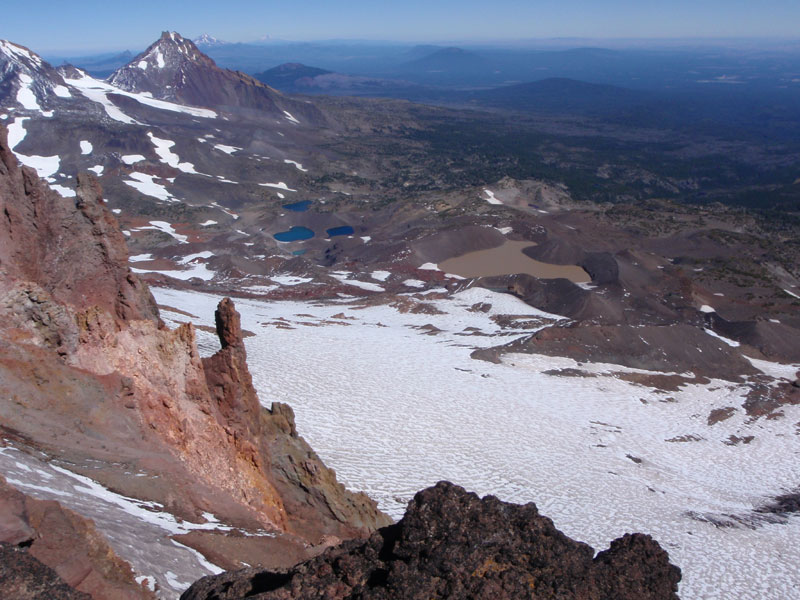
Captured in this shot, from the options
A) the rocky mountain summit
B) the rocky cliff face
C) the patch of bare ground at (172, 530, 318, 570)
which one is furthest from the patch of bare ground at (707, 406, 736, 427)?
the rocky mountain summit

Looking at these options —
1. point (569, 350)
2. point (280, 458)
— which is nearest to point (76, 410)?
point (280, 458)

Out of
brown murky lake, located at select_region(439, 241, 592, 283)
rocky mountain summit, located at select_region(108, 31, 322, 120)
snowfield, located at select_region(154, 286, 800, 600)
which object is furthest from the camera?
rocky mountain summit, located at select_region(108, 31, 322, 120)

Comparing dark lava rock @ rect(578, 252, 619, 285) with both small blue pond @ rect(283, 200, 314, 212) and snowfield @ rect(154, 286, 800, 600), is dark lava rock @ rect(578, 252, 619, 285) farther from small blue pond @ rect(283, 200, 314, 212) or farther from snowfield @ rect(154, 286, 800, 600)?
small blue pond @ rect(283, 200, 314, 212)

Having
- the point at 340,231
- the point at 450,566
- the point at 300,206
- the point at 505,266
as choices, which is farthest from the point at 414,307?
the point at 300,206

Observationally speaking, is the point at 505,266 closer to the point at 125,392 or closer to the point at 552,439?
the point at 552,439

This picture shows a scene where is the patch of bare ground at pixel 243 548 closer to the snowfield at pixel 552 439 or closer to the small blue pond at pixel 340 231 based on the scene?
the snowfield at pixel 552 439

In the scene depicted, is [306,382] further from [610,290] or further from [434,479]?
[610,290]

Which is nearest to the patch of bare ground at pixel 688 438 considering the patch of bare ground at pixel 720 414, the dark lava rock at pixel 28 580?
the patch of bare ground at pixel 720 414
